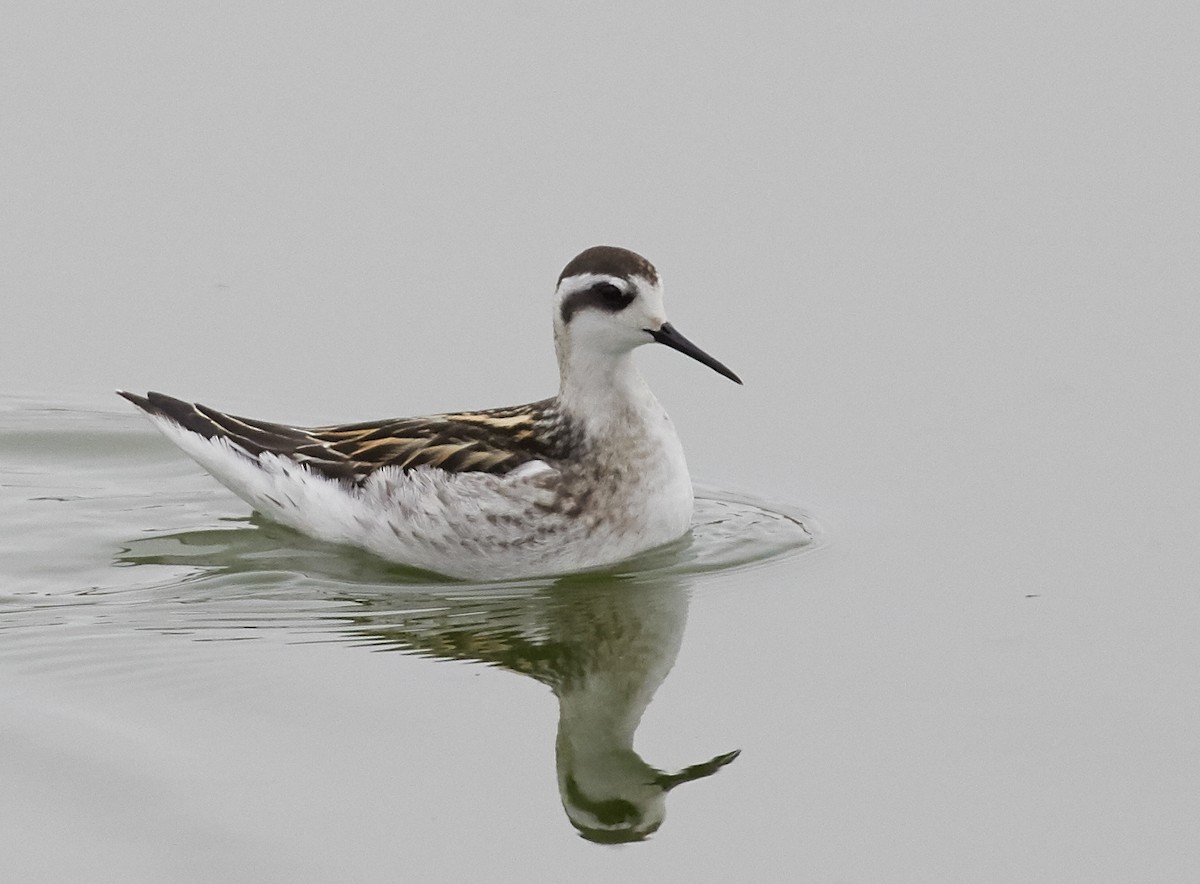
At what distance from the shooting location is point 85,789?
8398mm

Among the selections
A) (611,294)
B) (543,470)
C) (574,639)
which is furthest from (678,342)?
(574,639)

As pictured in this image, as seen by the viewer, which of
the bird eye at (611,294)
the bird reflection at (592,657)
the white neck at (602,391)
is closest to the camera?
the bird reflection at (592,657)

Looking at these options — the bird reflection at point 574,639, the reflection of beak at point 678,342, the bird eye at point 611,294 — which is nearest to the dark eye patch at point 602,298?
the bird eye at point 611,294

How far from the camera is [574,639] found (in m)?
10.6

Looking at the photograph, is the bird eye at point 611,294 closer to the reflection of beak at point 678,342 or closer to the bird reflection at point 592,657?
the reflection of beak at point 678,342

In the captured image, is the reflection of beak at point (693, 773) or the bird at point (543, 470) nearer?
the reflection of beak at point (693, 773)

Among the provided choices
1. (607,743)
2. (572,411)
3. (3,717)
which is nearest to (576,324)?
(572,411)

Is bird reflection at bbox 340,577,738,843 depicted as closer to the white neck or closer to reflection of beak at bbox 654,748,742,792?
reflection of beak at bbox 654,748,742,792

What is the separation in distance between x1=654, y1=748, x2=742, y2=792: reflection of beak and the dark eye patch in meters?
3.34

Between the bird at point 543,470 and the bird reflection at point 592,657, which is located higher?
the bird at point 543,470

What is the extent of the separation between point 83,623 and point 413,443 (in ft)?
7.73

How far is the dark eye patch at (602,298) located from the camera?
37.1ft

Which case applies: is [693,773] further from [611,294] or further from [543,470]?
[611,294]

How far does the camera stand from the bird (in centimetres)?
1137
